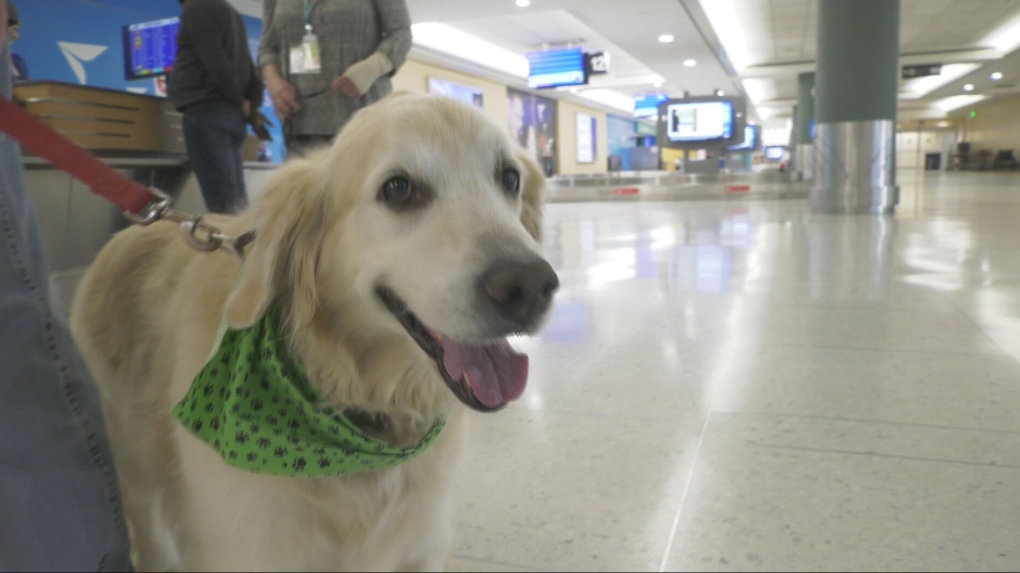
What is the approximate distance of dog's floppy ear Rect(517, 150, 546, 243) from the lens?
5.05ft

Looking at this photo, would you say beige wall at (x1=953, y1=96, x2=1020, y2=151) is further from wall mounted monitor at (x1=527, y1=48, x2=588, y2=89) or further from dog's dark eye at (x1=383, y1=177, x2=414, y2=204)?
dog's dark eye at (x1=383, y1=177, x2=414, y2=204)

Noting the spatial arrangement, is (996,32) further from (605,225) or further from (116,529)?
(116,529)

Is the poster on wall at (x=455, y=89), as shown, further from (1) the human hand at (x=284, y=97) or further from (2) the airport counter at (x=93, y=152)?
(1) the human hand at (x=284, y=97)

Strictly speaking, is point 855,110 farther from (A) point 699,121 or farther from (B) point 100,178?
(B) point 100,178

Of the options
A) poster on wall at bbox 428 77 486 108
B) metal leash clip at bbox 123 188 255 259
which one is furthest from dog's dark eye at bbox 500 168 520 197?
poster on wall at bbox 428 77 486 108

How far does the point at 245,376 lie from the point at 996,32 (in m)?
6.97

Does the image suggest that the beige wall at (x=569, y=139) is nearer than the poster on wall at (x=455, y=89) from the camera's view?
No

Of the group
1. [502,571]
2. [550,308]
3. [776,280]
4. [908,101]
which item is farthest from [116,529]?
[908,101]

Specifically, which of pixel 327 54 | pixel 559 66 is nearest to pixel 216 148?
pixel 327 54

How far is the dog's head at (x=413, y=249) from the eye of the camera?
1044mm

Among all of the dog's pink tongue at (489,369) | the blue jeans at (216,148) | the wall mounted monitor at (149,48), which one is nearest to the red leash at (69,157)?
the dog's pink tongue at (489,369)

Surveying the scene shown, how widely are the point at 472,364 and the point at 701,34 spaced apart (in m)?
16.0

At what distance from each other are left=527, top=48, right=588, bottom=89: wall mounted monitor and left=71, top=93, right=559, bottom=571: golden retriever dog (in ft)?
56.7

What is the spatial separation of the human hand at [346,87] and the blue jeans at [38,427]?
59.8 inches
